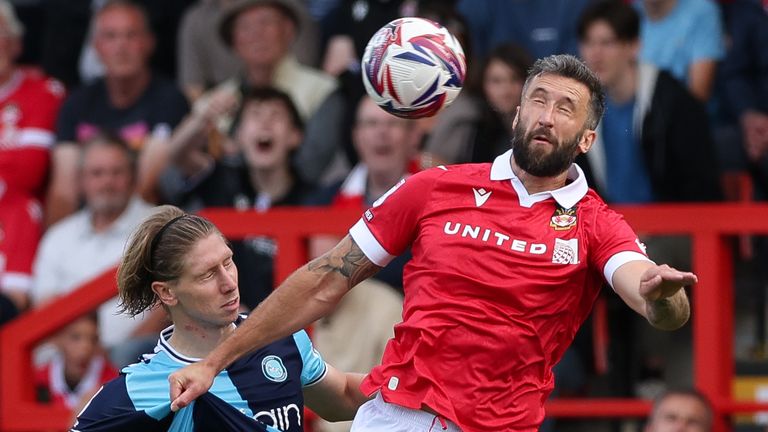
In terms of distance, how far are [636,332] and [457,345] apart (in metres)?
3.70

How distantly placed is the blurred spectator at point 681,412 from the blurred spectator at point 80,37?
15.7ft

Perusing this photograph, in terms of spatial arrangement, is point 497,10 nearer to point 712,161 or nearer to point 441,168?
point 712,161

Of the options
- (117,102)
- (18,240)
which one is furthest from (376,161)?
(18,240)

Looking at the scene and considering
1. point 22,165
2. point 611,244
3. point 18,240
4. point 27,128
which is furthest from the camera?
point 27,128

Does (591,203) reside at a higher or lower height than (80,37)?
higher

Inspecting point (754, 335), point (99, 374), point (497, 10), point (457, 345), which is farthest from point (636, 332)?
point (457, 345)

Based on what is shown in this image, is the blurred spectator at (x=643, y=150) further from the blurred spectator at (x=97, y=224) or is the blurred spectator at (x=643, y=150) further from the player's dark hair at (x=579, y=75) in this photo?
the player's dark hair at (x=579, y=75)

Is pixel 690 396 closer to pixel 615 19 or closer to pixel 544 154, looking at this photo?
pixel 615 19

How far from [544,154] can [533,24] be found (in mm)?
4482

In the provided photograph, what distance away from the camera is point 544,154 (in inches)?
203


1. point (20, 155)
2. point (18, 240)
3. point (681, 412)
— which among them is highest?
point (20, 155)

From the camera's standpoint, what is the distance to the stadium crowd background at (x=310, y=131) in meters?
8.68

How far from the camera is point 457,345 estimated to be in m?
5.18

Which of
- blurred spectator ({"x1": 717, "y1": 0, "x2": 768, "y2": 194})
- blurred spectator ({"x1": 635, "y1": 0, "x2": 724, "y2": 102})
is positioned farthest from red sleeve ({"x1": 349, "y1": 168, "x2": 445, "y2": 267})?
blurred spectator ({"x1": 635, "y1": 0, "x2": 724, "y2": 102})
